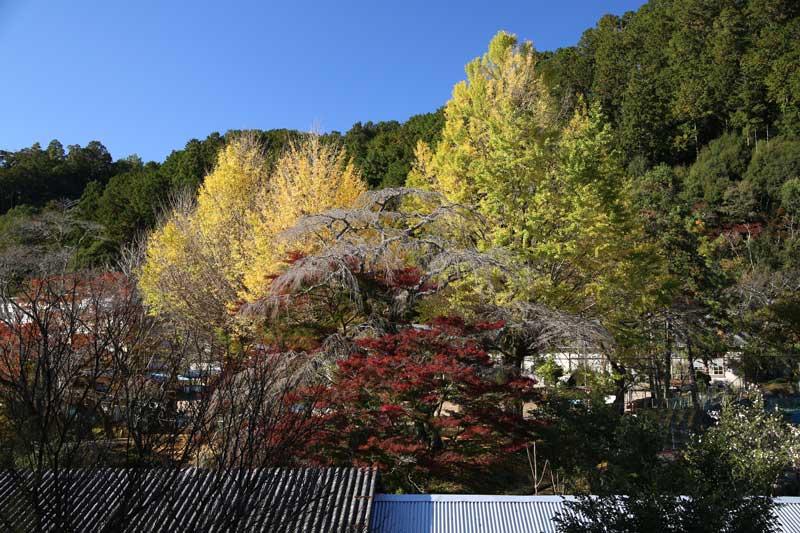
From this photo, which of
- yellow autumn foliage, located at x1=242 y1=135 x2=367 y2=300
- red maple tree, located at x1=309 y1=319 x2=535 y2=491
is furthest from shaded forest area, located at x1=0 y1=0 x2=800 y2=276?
red maple tree, located at x1=309 y1=319 x2=535 y2=491

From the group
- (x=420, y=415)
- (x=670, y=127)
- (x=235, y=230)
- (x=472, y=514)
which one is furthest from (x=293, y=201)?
(x=670, y=127)

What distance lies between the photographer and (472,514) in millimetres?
7230

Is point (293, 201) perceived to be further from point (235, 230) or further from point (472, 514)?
point (472, 514)

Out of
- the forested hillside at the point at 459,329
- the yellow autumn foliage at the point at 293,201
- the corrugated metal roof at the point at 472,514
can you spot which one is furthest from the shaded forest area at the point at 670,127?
the corrugated metal roof at the point at 472,514

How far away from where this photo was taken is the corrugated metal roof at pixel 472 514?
6977 mm

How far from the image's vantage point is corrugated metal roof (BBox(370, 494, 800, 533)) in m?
6.98

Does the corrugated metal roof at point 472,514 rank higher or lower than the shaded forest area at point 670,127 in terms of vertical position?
lower

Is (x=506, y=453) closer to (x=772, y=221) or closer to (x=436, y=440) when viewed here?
(x=436, y=440)

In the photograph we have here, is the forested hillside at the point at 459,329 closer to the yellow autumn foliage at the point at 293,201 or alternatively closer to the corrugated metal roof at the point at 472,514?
the yellow autumn foliage at the point at 293,201

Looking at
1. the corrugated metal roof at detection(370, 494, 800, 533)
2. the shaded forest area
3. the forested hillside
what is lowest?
the corrugated metal roof at detection(370, 494, 800, 533)

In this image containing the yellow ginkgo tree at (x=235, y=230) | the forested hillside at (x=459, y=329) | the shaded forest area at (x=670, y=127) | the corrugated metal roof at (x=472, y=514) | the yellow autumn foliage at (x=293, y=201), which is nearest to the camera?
the forested hillside at (x=459, y=329)

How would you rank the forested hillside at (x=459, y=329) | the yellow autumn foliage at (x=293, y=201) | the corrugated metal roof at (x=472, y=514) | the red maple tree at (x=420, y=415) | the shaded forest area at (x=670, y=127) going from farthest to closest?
the shaded forest area at (x=670, y=127)
the yellow autumn foliage at (x=293, y=201)
the red maple tree at (x=420, y=415)
the corrugated metal roof at (x=472, y=514)
the forested hillside at (x=459, y=329)

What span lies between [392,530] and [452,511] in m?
0.81

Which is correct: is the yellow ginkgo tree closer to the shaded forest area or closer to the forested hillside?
the forested hillside
